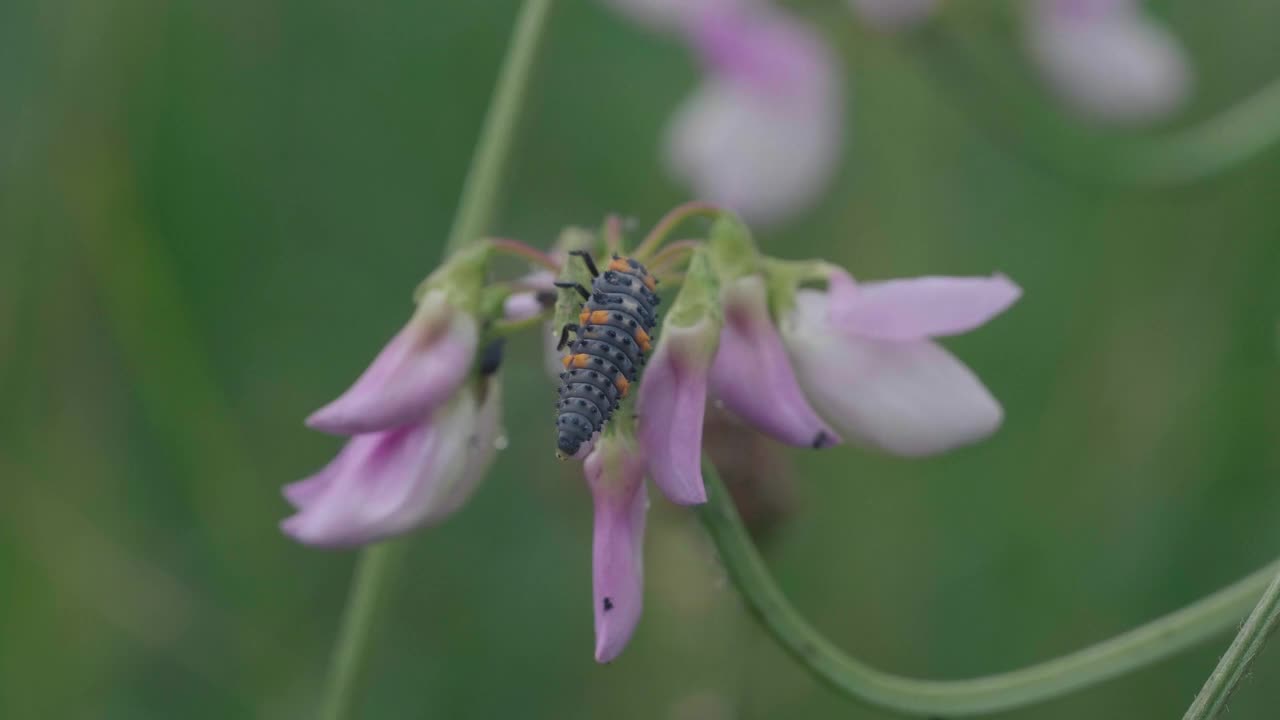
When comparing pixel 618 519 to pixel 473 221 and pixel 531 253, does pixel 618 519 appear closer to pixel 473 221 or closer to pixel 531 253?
pixel 531 253

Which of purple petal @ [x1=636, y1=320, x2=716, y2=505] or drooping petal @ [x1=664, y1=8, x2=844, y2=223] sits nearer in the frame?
purple petal @ [x1=636, y1=320, x2=716, y2=505]

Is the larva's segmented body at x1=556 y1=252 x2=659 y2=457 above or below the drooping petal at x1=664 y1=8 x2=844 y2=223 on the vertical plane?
below

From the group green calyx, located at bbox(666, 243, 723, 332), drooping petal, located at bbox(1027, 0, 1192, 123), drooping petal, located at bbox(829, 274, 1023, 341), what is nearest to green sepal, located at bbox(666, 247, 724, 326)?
green calyx, located at bbox(666, 243, 723, 332)

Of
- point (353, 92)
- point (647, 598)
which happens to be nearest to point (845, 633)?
point (647, 598)

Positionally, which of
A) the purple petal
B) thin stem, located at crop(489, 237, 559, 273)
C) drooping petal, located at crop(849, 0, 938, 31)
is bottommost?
the purple petal

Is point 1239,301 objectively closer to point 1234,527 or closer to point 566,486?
point 1234,527

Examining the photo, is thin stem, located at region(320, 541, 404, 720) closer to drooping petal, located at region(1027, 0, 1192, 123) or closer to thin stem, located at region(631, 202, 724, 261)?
thin stem, located at region(631, 202, 724, 261)
